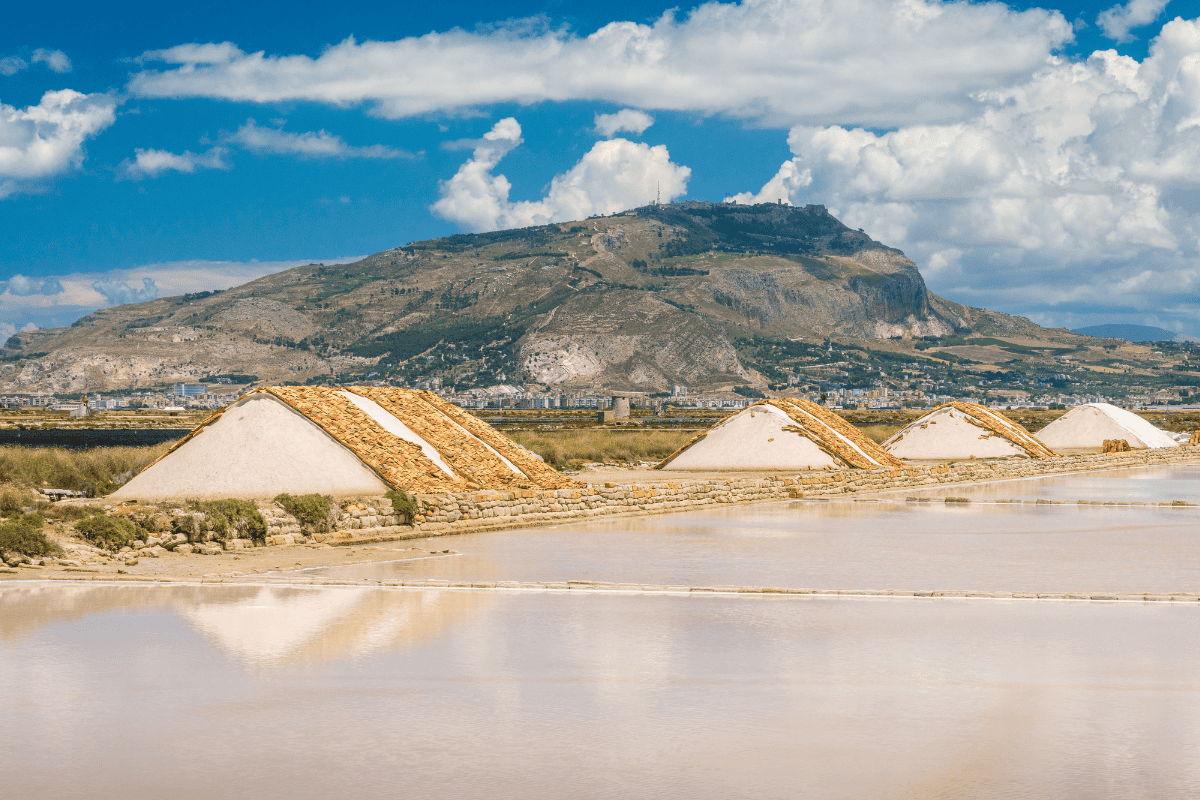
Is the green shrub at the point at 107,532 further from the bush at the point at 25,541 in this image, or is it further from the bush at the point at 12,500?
the bush at the point at 12,500

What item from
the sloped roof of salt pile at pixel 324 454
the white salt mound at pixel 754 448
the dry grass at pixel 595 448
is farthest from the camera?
the dry grass at pixel 595 448

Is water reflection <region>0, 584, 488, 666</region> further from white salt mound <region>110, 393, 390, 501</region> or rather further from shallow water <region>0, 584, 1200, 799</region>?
white salt mound <region>110, 393, 390, 501</region>

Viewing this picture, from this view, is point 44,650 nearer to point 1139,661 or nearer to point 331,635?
point 331,635

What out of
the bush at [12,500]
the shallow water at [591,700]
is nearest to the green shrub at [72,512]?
the bush at [12,500]

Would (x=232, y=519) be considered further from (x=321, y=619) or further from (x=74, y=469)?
(x=74, y=469)

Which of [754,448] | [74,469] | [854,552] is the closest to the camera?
[854,552]

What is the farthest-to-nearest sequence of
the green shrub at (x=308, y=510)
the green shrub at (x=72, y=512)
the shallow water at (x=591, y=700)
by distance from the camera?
the green shrub at (x=308, y=510)
the green shrub at (x=72, y=512)
the shallow water at (x=591, y=700)

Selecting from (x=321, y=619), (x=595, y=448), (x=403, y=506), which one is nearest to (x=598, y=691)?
(x=321, y=619)
